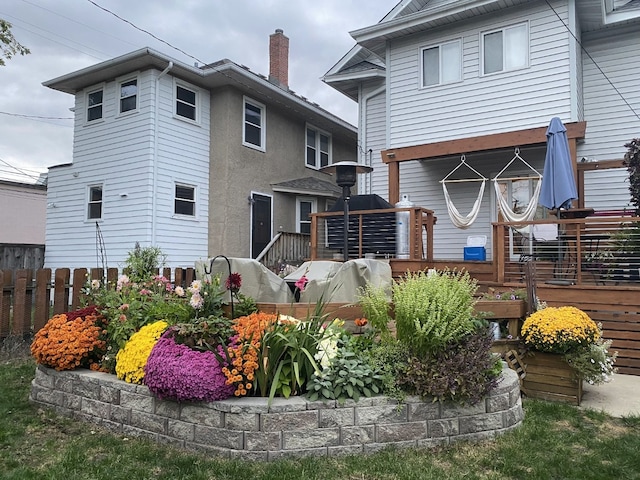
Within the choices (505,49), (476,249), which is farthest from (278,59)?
(476,249)

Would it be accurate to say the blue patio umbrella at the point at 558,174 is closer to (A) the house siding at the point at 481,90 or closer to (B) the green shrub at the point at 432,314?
(A) the house siding at the point at 481,90

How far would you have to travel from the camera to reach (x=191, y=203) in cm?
1260

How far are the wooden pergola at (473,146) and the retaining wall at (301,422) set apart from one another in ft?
20.5

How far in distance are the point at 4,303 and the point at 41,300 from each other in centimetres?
41

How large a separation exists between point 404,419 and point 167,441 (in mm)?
1745

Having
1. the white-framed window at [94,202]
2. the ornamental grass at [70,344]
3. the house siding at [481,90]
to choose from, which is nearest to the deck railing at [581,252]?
the house siding at [481,90]

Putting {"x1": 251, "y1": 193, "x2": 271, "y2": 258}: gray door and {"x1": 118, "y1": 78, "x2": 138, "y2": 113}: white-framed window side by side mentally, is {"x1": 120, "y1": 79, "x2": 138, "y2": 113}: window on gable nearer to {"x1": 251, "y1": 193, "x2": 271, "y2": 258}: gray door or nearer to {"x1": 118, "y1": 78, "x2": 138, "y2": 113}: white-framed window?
{"x1": 118, "y1": 78, "x2": 138, "y2": 113}: white-framed window

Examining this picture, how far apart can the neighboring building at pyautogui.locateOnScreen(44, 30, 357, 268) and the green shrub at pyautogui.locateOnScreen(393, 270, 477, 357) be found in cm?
911

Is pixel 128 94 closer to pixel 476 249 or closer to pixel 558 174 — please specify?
pixel 476 249

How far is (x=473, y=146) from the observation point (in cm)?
934

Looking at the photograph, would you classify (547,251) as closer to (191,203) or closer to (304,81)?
(191,203)

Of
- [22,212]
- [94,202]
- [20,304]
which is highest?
[22,212]

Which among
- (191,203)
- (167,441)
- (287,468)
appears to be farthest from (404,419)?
(191,203)

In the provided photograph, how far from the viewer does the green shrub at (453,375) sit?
11.2 ft
